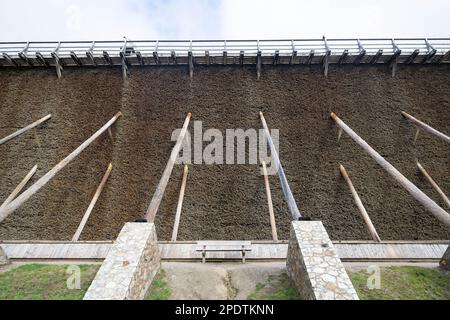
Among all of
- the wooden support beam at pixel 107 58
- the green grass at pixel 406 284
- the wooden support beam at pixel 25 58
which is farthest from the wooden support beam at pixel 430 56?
the wooden support beam at pixel 25 58

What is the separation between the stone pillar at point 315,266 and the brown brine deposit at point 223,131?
17.8ft

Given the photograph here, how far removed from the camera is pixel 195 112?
1522cm

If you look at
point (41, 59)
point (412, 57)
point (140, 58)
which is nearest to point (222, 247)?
point (140, 58)

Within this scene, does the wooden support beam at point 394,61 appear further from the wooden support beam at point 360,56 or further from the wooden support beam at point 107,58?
the wooden support beam at point 107,58

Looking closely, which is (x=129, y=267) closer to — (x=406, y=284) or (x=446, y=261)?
A: (x=406, y=284)

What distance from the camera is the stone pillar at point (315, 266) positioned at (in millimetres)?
5352

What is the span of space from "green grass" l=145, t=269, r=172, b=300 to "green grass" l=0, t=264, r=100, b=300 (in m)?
1.51

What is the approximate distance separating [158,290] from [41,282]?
9.68 feet

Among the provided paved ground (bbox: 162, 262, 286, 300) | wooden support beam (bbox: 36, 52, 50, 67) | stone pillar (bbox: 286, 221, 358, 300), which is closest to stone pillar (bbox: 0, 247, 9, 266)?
paved ground (bbox: 162, 262, 286, 300)

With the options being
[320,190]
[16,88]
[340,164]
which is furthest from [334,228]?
[16,88]

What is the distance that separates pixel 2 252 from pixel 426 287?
11358mm

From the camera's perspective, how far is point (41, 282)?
6965 mm
